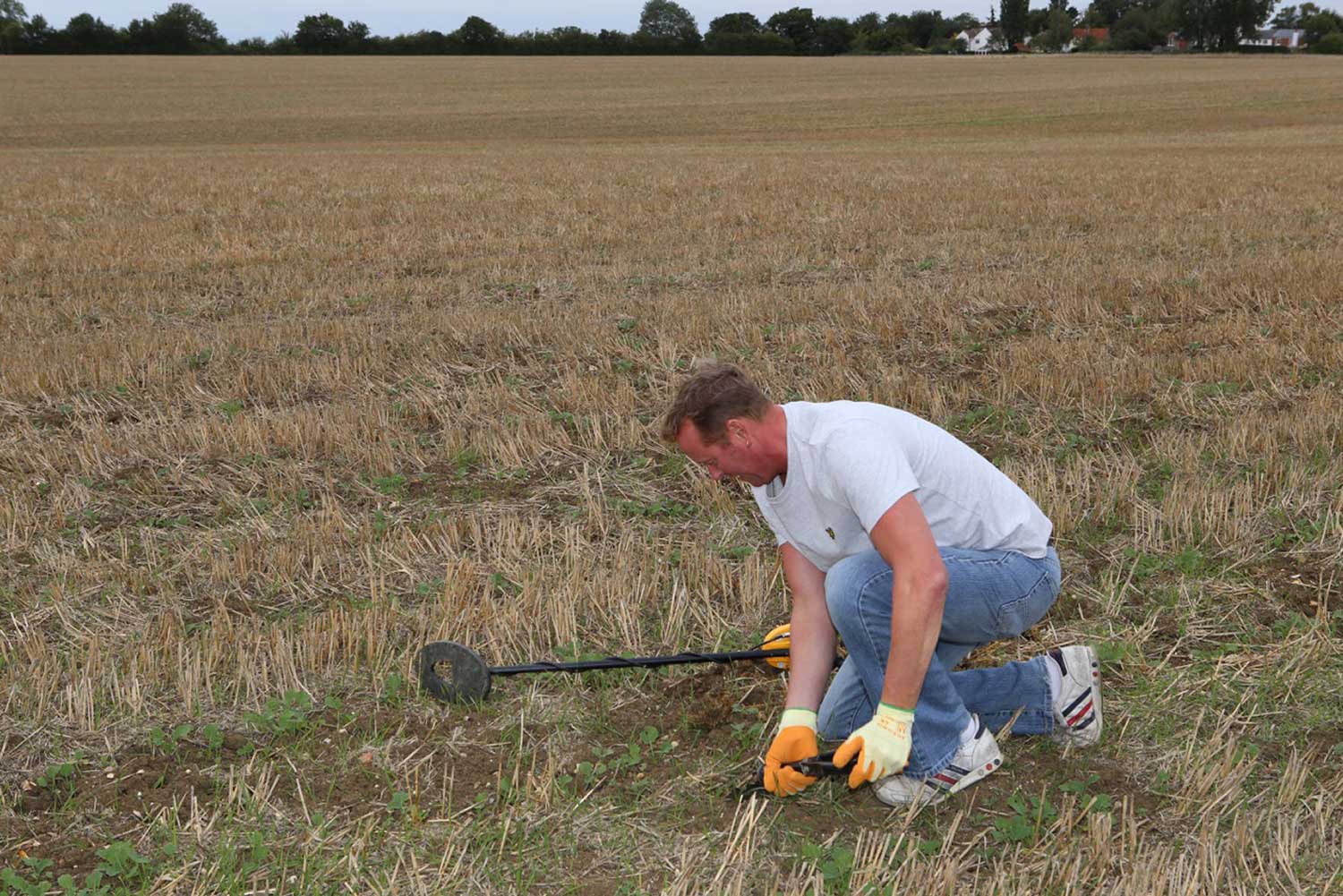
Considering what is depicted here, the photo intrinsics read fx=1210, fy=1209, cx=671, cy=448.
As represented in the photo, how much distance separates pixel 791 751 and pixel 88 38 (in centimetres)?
8270

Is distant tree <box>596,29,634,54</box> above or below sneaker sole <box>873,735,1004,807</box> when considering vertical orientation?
above

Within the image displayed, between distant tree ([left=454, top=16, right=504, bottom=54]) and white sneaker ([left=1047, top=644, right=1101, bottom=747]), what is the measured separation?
256ft

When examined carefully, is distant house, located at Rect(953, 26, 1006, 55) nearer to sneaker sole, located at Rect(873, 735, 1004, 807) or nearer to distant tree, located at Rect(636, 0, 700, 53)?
distant tree, located at Rect(636, 0, 700, 53)

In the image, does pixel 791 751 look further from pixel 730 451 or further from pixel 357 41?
pixel 357 41

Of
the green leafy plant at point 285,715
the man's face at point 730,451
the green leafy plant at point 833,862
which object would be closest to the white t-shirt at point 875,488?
the man's face at point 730,451

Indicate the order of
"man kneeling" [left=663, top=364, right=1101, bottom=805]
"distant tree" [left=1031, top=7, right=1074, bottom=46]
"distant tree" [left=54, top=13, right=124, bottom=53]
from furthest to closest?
"distant tree" [left=1031, top=7, right=1074, bottom=46], "distant tree" [left=54, top=13, right=124, bottom=53], "man kneeling" [left=663, top=364, right=1101, bottom=805]

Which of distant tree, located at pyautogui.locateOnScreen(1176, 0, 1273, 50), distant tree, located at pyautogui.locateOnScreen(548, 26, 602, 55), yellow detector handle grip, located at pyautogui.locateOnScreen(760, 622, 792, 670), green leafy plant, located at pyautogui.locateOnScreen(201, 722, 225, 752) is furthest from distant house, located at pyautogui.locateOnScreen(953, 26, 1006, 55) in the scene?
green leafy plant, located at pyautogui.locateOnScreen(201, 722, 225, 752)

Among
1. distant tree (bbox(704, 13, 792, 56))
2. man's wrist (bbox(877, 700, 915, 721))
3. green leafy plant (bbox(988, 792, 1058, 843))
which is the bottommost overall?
green leafy plant (bbox(988, 792, 1058, 843))

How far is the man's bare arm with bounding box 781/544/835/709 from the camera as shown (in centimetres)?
367

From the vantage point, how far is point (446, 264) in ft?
41.8

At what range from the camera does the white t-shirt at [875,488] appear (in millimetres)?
3225

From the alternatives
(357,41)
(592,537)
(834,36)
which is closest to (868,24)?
(834,36)

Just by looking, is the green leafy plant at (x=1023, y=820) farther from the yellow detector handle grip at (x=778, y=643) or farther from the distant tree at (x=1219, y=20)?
the distant tree at (x=1219, y=20)

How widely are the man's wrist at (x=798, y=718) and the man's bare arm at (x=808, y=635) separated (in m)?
0.02
